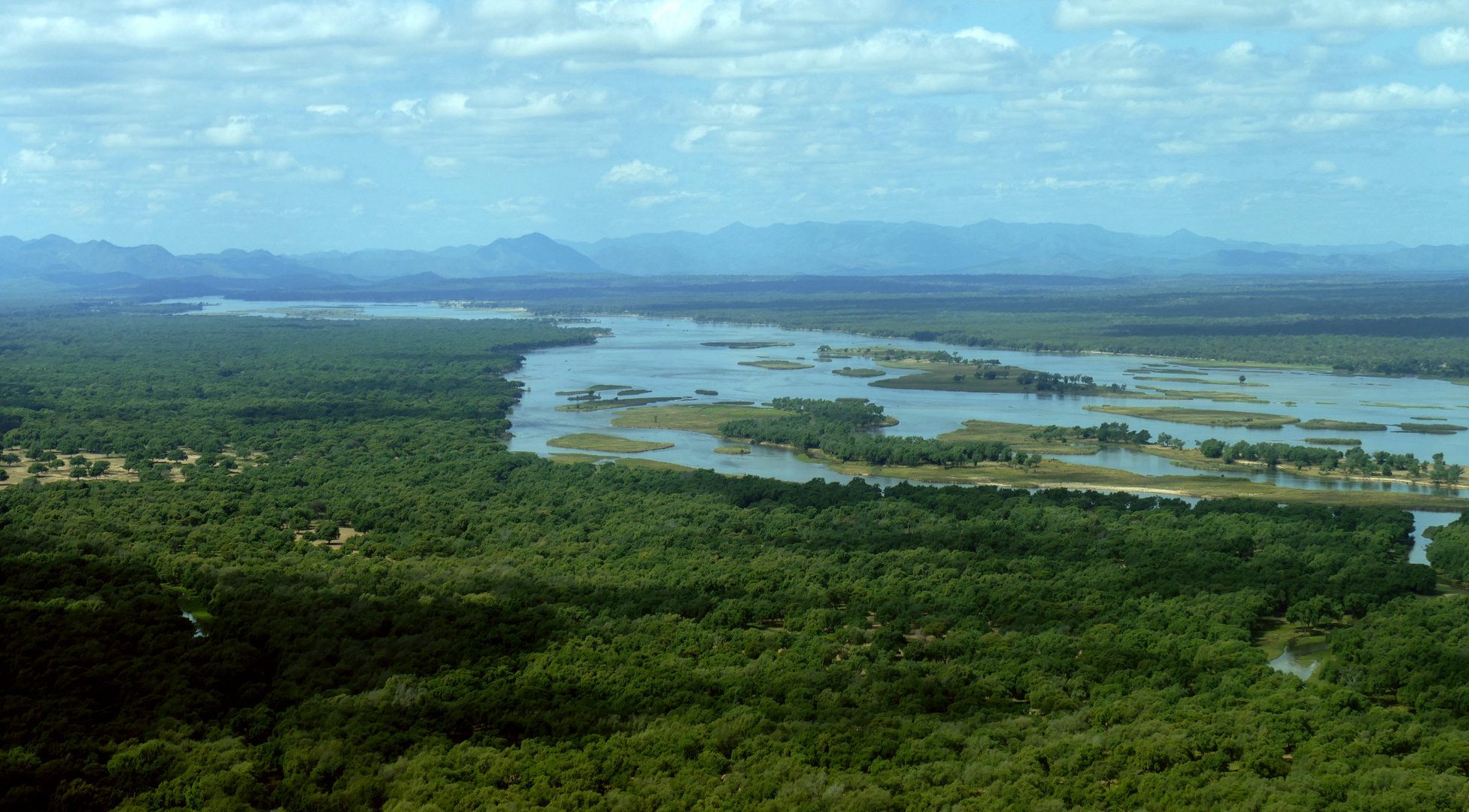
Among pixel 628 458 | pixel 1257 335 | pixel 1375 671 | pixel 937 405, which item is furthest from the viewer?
pixel 1257 335

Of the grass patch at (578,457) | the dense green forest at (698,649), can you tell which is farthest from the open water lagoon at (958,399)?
the dense green forest at (698,649)

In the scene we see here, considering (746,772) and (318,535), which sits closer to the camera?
(746,772)

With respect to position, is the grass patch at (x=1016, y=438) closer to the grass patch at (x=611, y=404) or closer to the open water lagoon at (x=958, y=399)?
the open water lagoon at (x=958, y=399)

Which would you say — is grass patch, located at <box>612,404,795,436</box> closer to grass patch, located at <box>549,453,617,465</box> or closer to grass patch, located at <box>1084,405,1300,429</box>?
grass patch, located at <box>549,453,617,465</box>

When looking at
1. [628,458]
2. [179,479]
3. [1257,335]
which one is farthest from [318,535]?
[1257,335]

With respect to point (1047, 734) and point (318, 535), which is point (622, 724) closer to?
point (1047, 734)

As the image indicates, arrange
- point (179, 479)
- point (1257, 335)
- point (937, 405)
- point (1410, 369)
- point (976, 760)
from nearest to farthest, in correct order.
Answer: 1. point (976, 760)
2. point (179, 479)
3. point (937, 405)
4. point (1410, 369)
5. point (1257, 335)

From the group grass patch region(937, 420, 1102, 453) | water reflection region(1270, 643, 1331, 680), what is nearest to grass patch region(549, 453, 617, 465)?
grass patch region(937, 420, 1102, 453)
